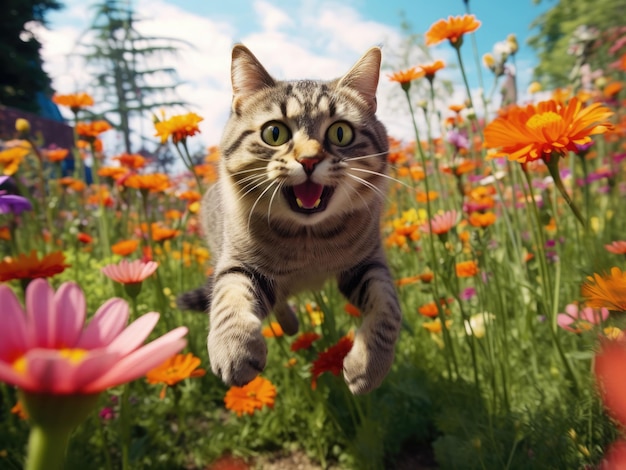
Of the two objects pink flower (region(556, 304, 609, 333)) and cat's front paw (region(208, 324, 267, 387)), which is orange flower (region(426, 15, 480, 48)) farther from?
cat's front paw (region(208, 324, 267, 387))

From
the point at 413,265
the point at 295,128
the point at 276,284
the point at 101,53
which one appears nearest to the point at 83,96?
the point at 295,128

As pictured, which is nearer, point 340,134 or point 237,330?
point 237,330

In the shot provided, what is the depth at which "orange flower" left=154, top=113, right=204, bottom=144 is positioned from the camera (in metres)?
1.72

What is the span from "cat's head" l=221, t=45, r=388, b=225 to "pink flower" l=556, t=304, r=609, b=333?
0.75m

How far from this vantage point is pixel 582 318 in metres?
1.36

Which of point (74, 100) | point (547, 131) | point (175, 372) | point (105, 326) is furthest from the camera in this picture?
point (74, 100)

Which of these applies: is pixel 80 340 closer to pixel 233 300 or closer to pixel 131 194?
pixel 233 300

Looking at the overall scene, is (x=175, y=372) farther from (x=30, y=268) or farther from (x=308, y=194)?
(x=308, y=194)

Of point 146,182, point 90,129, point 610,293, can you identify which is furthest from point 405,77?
point 90,129

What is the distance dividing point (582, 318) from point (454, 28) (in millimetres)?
1083

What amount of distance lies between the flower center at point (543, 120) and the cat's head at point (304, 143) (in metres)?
0.53

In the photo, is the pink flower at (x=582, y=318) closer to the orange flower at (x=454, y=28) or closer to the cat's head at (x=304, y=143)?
the cat's head at (x=304, y=143)

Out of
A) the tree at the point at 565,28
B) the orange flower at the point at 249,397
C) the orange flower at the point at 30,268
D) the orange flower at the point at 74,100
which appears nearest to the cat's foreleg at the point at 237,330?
the orange flower at the point at 249,397

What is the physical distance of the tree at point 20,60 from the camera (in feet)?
43.7
